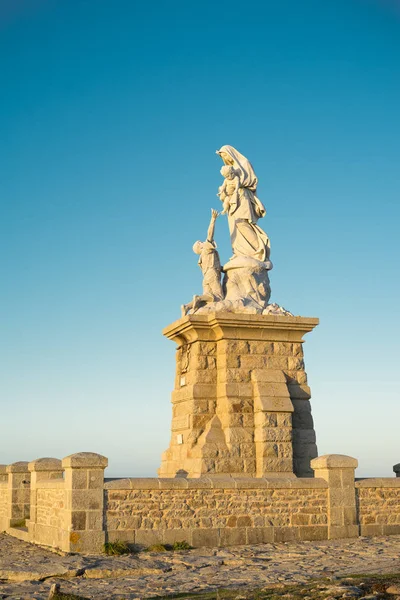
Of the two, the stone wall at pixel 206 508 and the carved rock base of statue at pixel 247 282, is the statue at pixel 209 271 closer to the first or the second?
the carved rock base of statue at pixel 247 282

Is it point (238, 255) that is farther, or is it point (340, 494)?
point (238, 255)

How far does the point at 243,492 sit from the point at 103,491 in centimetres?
236

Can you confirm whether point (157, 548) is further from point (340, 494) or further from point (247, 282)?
point (247, 282)

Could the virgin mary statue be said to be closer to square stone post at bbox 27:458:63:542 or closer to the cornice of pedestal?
the cornice of pedestal

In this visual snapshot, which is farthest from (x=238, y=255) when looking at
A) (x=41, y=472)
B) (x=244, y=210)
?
(x=41, y=472)

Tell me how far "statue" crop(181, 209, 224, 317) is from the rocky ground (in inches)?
212

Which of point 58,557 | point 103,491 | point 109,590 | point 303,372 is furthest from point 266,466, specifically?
point 109,590

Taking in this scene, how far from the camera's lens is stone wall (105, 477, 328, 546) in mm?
12500

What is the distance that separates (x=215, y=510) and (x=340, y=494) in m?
2.38

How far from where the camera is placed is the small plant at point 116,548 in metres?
12.0

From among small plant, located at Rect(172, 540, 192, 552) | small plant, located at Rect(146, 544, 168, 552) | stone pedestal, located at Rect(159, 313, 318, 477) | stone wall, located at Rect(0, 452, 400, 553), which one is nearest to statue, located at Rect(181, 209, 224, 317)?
stone pedestal, located at Rect(159, 313, 318, 477)

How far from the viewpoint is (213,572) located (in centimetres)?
985

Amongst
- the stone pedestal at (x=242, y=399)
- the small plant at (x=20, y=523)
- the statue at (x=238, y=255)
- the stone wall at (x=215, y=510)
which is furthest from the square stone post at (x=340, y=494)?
the small plant at (x=20, y=523)

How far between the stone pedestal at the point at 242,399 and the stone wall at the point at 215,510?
1.34m
